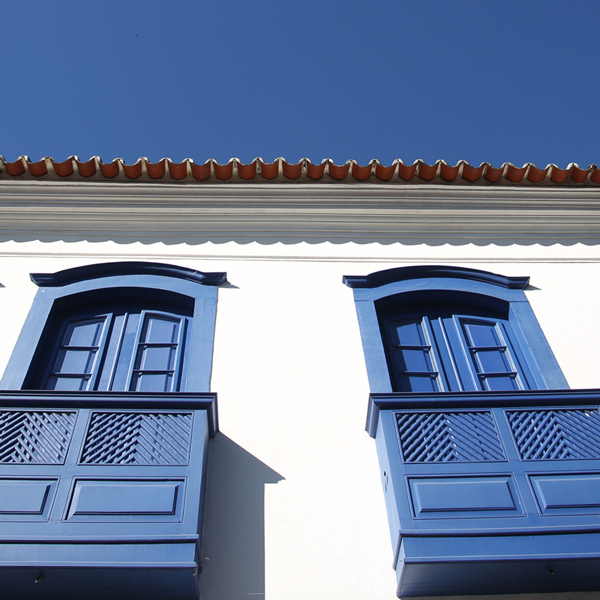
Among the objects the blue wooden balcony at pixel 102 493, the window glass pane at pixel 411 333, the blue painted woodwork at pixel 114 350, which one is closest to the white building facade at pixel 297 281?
the blue wooden balcony at pixel 102 493

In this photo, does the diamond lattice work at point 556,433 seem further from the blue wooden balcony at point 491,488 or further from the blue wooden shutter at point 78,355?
the blue wooden shutter at point 78,355

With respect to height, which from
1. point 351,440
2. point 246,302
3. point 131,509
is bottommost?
point 131,509

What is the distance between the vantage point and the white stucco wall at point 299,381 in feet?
13.3

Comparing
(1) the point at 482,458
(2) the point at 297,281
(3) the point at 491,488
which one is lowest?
(3) the point at 491,488

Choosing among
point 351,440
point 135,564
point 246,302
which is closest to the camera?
point 135,564

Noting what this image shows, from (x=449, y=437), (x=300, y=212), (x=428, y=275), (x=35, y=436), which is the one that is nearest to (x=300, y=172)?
(x=300, y=212)

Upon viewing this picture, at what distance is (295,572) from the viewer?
397 centimetres

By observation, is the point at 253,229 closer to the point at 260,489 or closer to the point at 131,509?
the point at 260,489

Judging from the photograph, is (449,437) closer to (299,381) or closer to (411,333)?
(299,381)

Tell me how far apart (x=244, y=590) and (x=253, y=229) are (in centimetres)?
398

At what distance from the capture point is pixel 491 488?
4.10 metres

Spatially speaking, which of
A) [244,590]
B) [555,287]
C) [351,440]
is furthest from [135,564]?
[555,287]

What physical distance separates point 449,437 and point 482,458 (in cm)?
25

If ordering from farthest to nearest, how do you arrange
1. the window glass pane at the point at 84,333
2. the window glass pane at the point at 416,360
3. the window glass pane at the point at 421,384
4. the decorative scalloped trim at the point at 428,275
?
the decorative scalloped trim at the point at 428,275, the window glass pane at the point at 84,333, the window glass pane at the point at 416,360, the window glass pane at the point at 421,384
